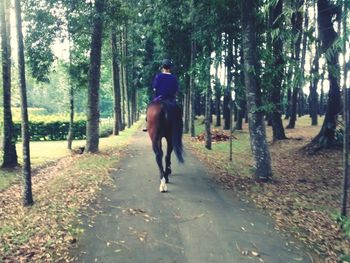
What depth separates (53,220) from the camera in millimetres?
7852

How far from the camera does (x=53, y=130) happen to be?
1431 inches

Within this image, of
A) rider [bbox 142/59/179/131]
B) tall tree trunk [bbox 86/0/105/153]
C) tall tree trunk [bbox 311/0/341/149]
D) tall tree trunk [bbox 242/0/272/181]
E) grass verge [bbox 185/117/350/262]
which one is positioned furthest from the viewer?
tall tree trunk [bbox 86/0/105/153]

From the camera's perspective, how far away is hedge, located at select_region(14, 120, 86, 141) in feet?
118

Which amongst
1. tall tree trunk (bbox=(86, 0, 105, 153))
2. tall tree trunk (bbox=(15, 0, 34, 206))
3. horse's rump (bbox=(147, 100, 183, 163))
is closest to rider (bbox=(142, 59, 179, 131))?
horse's rump (bbox=(147, 100, 183, 163))

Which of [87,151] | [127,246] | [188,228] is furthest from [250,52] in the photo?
[87,151]

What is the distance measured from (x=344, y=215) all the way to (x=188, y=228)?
3.98 m

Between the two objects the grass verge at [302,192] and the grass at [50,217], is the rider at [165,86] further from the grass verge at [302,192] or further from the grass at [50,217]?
the grass verge at [302,192]

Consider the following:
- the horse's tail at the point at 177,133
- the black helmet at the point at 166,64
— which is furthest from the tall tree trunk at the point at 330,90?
the black helmet at the point at 166,64

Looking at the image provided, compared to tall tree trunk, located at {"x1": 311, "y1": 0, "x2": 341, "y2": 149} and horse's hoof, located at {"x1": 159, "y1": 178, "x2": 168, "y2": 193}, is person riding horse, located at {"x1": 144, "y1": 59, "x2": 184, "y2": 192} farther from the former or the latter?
tall tree trunk, located at {"x1": 311, "y1": 0, "x2": 341, "y2": 149}

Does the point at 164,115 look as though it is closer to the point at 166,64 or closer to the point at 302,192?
the point at 166,64

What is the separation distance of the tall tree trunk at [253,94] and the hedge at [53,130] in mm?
26882

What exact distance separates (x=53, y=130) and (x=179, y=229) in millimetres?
31649

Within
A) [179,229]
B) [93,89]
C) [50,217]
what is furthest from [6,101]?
[179,229]

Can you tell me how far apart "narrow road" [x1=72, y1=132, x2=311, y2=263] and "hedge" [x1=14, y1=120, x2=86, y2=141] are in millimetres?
26769
